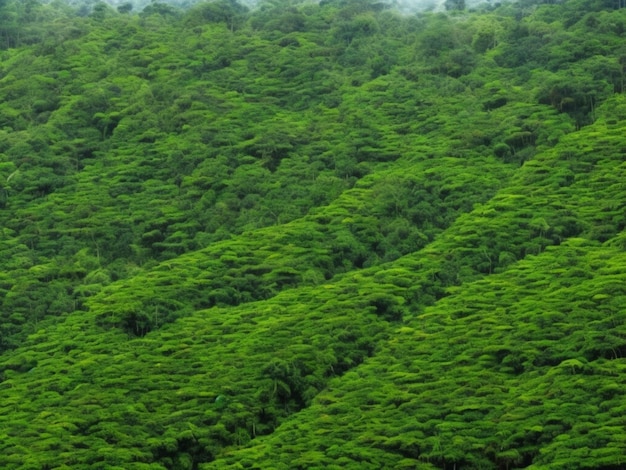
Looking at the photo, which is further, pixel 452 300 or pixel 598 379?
pixel 452 300

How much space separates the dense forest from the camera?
152ft

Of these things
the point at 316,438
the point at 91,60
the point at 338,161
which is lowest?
the point at 316,438

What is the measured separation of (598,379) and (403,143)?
32553 millimetres

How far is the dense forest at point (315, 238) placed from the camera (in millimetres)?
46219

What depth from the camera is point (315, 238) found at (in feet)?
211

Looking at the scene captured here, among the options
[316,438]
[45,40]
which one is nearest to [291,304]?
[316,438]

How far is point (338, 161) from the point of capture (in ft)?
241

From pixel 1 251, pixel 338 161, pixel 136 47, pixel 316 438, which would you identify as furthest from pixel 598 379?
pixel 136 47

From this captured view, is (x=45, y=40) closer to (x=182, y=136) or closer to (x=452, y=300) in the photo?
(x=182, y=136)

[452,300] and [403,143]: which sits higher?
[403,143]

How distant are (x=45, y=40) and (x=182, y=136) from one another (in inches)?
912

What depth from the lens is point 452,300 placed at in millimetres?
55406

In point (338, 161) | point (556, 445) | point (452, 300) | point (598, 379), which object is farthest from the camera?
point (338, 161)

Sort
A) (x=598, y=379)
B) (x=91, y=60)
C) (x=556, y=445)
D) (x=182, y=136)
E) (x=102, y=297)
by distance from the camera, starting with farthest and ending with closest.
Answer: (x=91, y=60), (x=182, y=136), (x=102, y=297), (x=598, y=379), (x=556, y=445)
